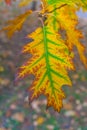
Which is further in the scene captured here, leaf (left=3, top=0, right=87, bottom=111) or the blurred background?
the blurred background

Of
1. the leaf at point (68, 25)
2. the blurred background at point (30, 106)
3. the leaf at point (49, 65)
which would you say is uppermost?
the leaf at point (68, 25)

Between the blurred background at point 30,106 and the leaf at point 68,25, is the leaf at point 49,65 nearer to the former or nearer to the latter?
the leaf at point 68,25

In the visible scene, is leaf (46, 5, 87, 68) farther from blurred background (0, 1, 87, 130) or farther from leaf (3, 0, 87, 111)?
blurred background (0, 1, 87, 130)

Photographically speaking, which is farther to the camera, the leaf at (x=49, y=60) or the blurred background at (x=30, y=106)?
the blurred background at (x=30, y=106)

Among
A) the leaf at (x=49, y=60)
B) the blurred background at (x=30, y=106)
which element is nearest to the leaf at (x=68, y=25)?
the leaf at (x=49, y=60)

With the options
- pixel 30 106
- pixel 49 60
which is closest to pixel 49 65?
pixel 49 60

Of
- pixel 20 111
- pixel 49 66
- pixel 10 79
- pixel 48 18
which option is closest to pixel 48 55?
pixel 49 66

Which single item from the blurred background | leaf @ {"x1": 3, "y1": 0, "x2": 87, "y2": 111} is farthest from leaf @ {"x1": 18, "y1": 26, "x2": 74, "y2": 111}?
the blurred background

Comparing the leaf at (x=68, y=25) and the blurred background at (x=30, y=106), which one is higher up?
the leaf at (x=68, y=25)

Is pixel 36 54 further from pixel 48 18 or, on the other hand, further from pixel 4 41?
pixel 4 41
